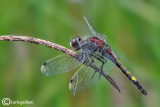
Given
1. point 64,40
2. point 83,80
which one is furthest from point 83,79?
point 64,40

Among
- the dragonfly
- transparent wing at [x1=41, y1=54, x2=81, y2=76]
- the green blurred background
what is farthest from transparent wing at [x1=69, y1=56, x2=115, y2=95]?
the green blurred background

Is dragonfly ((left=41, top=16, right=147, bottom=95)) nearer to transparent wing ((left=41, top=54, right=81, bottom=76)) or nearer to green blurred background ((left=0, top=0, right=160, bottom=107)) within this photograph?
transparent wing ((left=41, top=54, right=81, bottom=76))

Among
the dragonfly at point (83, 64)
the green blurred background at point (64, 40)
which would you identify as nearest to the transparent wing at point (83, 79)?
the dragonfly at point (83, 64)

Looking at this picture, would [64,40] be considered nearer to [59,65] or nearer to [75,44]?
[75,44]

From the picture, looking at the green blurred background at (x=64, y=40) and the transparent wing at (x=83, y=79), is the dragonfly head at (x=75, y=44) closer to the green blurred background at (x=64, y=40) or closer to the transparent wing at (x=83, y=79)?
the transparent wing at (x=83, y=79)

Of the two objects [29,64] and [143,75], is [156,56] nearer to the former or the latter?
[143,75]
